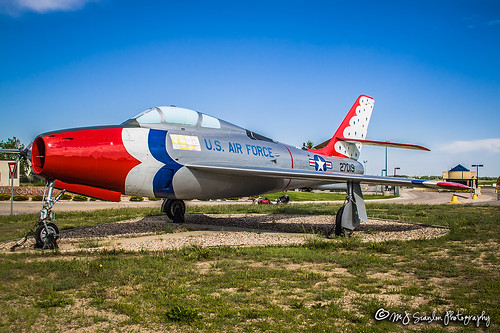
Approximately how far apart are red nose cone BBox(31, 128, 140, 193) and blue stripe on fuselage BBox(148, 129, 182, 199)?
26.7 inches

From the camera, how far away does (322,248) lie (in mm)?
9406

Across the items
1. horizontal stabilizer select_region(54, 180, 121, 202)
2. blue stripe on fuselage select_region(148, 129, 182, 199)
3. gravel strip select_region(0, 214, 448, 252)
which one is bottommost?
gravel strip select_region(0, 214, 448, 252)

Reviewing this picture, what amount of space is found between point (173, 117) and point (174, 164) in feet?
5.01

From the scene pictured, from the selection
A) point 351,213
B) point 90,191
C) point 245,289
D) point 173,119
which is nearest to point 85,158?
point 90,191

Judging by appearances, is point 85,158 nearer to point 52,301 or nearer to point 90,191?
point 90,191

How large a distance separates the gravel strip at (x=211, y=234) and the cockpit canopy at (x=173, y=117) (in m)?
3.40

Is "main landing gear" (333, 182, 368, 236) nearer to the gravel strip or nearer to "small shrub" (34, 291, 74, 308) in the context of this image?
the gravel strip

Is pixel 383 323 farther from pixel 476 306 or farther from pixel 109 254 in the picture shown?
pixel 109 254

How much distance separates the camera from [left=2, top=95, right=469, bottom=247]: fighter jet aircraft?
29.3 ft

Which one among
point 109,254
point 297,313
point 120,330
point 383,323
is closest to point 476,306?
point 383,323

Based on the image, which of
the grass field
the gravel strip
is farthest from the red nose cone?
the grass field

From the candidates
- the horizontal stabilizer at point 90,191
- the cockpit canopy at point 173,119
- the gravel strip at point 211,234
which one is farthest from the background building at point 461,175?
the horizontal stabilizer at point 90,191

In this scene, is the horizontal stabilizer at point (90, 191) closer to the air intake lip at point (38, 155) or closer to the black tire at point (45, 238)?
the air intake lip at point (38, 155)

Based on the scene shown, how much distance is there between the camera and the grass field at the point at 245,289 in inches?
173
